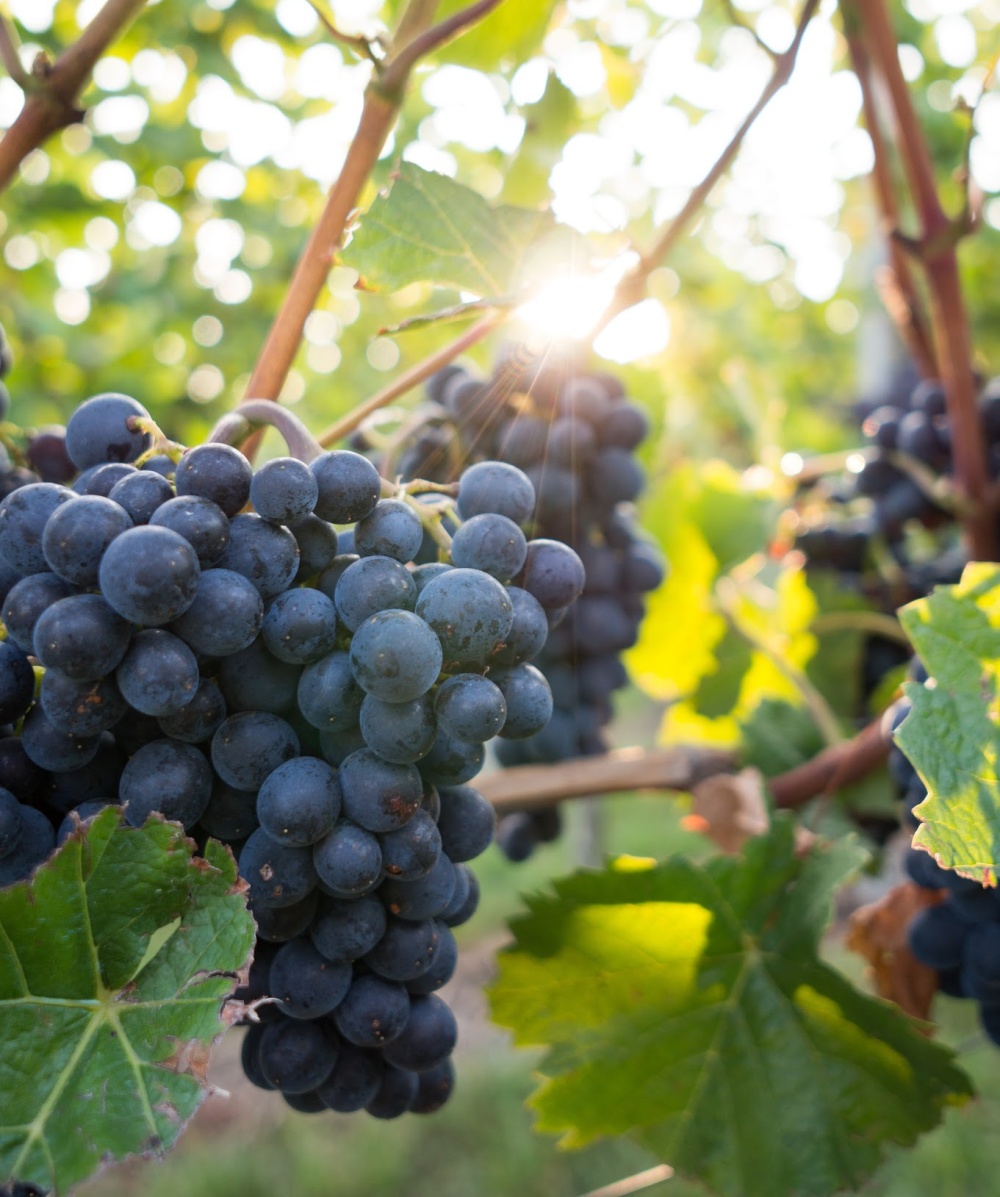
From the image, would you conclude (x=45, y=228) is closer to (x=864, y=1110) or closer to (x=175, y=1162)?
(x=864, y=1110)

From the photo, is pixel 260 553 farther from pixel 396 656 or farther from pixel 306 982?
pixel 306 982

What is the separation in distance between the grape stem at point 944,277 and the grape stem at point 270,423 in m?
0.87

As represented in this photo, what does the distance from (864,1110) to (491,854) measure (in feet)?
20.5

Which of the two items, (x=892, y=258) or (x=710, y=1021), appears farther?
(x=892, y=258)

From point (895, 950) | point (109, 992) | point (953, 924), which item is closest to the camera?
point (109, 992)

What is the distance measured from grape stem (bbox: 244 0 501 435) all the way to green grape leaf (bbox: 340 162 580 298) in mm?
53

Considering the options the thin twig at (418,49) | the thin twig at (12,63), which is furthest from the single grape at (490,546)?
the thin twig at (12,63)

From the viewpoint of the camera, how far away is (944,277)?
1241 mm

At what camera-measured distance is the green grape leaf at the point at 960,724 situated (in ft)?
2.24

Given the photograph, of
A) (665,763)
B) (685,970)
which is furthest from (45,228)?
(685,970)

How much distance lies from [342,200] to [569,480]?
0.43 metres

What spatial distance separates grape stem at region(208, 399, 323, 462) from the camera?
0.67 meters

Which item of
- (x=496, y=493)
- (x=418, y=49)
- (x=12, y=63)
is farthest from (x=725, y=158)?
(x=12, y=63)

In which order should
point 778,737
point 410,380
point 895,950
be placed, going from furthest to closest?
point 778,737 < point 895,950 < point 410,380
